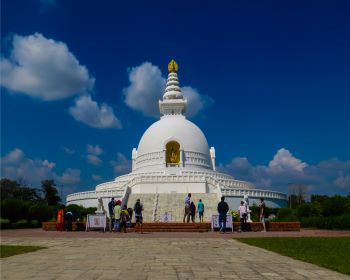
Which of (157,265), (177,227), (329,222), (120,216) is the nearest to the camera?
(157,265)

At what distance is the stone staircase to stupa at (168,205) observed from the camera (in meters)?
31.8

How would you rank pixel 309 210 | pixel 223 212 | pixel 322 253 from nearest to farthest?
1. pixel 322 253
2. pixel 223 212
3. pixel 309 210

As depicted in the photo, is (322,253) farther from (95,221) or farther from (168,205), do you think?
(168,205)

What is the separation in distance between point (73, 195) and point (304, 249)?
39548 millimetres

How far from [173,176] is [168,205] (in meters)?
8.51

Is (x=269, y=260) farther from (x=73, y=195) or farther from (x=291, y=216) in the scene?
(x=73, y=195)

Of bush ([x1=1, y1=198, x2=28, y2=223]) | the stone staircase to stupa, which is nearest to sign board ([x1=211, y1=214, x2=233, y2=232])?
the stone staircase to stupa

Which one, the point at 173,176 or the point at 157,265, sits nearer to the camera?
the point at 157,265

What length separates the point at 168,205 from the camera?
111 feet

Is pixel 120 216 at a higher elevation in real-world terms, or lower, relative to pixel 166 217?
lower

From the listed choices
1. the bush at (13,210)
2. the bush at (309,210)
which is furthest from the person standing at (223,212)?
the bush at (13,210)

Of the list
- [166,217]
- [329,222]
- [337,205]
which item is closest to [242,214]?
[329,222]

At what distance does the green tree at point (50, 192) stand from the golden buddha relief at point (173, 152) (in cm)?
2705

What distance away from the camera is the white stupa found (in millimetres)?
35906
